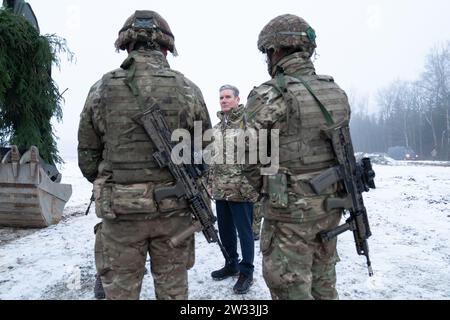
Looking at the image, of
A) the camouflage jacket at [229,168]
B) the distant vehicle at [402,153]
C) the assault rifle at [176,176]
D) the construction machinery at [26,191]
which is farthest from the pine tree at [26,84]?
the distant vehicle at [402,153]

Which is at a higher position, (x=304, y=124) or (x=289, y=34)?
(x=289, y=34)

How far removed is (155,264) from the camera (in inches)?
108

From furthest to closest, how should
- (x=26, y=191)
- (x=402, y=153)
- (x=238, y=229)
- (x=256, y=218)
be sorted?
1. (x=402, y=153)
2. (x=26, y=191)
3. (x=256, y=218)
4. (x=238, y=229)

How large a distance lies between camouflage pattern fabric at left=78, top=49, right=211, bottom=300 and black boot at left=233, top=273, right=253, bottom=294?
1.08 meters

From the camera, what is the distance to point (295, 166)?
267 cm

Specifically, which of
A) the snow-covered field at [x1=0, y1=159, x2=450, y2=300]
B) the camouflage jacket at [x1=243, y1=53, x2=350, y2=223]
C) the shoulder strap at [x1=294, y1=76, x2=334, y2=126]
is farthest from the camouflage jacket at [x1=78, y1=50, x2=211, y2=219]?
the snow-covered field at [x1=0, y1=159, x2=450, y2=300]

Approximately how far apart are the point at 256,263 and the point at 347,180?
86.7 inches

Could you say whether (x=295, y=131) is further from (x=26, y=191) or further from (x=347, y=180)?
(x=26, y=191)

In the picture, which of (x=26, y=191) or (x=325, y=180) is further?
(x=26, y=191)

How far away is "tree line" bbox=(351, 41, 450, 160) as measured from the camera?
36.8 metres

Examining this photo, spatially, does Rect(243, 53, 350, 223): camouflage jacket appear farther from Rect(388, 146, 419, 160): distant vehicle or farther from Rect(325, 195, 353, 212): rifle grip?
Rect(388, 146, 419, 160): distant vehicle

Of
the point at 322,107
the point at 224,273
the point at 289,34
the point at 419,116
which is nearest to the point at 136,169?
the point at 322,107

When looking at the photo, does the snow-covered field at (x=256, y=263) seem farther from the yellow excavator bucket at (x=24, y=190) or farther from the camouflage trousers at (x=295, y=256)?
the camouflage trousers at (x=295, y=256)

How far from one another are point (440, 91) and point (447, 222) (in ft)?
123
